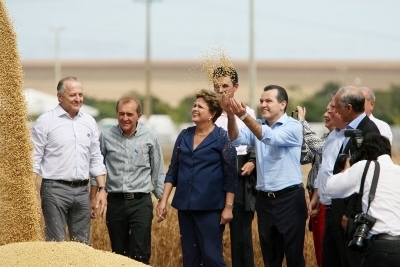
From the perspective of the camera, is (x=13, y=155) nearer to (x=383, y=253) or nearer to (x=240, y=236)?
(x=240, y=236)

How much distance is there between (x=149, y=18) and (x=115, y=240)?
1521 inches

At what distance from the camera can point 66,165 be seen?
9523 mm

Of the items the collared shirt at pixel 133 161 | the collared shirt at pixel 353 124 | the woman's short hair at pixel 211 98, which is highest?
the woman's short hair at pixel 211 98

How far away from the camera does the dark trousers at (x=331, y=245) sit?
8391mm

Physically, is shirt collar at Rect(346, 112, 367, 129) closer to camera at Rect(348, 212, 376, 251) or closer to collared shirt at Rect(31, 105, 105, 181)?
camera at Rect(348, 212, 376, 251)

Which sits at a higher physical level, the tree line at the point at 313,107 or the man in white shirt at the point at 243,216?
the tree line at the point at 313,107

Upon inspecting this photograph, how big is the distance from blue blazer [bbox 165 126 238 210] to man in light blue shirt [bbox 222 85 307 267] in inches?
7.3

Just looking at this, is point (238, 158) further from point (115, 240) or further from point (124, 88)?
point (124, 88)

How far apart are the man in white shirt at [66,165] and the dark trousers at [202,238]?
3.51 feet

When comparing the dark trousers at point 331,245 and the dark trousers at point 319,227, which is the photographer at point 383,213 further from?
the dark trousers at point 319,227

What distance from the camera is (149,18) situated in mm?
47812

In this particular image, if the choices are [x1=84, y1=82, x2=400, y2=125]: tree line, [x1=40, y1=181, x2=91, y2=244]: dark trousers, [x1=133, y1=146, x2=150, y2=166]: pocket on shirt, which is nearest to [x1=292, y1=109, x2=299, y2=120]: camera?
[x1=133, y1=146, x2=150, y2=166]: pocket on shirt

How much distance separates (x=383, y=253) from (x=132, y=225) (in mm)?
3305

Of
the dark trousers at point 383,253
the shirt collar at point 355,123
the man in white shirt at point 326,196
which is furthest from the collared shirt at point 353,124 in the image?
the dark trousers at point 383,253
